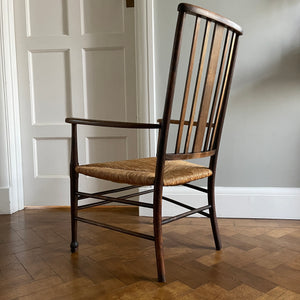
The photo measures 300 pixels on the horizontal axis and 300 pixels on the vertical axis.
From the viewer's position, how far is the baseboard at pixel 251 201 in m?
2.16

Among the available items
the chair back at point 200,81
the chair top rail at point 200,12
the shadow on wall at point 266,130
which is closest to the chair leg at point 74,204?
the chair back at point 200,81

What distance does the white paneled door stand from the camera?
245 cm

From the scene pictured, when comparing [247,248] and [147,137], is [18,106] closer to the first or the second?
[147,137]

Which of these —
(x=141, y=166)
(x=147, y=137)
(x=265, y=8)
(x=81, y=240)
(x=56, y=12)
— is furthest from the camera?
(x=56, y=12)

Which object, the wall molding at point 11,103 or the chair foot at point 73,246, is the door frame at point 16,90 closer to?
the wall molding at point 11,103

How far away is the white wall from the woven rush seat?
67 cm

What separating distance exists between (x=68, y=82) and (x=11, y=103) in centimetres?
43

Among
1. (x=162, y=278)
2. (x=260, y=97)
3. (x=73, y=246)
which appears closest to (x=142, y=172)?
(x=162, y=278)

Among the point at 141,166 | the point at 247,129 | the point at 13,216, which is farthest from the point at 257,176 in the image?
the point at 13,216

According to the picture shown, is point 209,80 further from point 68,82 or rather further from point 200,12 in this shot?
point 68,82

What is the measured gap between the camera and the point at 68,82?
2529 millimetres

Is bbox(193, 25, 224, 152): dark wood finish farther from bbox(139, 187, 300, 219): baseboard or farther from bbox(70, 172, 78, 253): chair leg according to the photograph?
bbox(139, 187, 300, 219): baseboard

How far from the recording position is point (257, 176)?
221 cm

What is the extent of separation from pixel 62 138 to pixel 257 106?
1.39m
